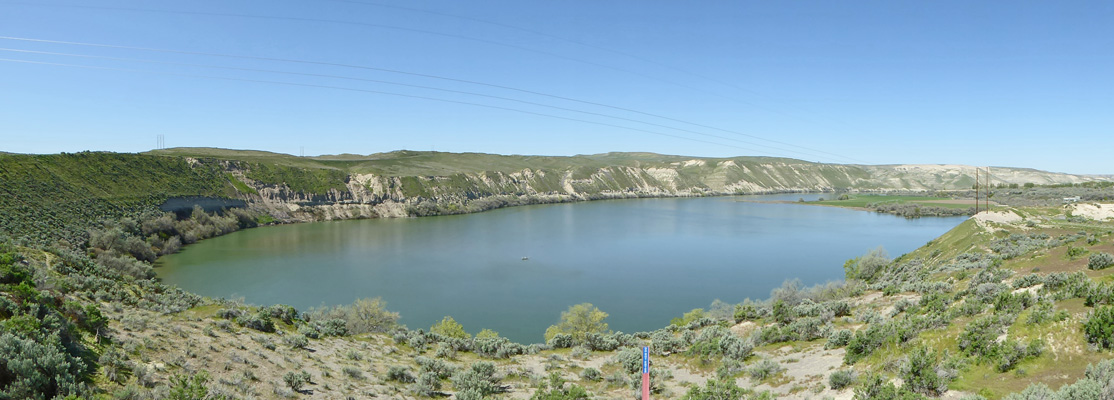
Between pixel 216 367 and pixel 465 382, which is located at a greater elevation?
pixel 216 367

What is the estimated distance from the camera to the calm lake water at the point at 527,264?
36625 mm

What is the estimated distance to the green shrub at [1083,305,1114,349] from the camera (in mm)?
9133

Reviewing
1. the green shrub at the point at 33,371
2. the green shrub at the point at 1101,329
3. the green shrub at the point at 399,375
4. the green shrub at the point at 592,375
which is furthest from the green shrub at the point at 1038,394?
the green shrub at the point at 33,371

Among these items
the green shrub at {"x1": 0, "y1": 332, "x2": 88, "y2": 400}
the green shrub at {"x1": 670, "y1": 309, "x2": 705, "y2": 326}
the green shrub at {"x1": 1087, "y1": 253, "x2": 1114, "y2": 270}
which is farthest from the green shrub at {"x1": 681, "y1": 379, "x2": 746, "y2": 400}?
the green shrub at {"x1": 670, "y1": 309, "x2": 705, "y2": 326}

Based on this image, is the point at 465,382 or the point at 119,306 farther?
the point at 119,306

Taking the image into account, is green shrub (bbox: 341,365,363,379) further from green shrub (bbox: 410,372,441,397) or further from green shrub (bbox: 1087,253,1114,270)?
green shrub (bbox: 1087,253,1114,270)

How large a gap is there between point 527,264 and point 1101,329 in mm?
46493

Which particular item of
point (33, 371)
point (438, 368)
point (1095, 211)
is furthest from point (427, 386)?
point (1095, 211)

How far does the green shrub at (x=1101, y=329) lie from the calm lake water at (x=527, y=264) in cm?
2219

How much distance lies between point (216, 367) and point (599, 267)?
41.6 meters

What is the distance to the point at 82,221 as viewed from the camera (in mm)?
48219

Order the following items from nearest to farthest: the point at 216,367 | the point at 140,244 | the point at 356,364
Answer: the point at 216,367 → the point at 356,364 → the point at 140,244

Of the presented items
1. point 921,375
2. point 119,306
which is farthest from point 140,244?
point 921,375

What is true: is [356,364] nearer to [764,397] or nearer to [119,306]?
[119,306]
